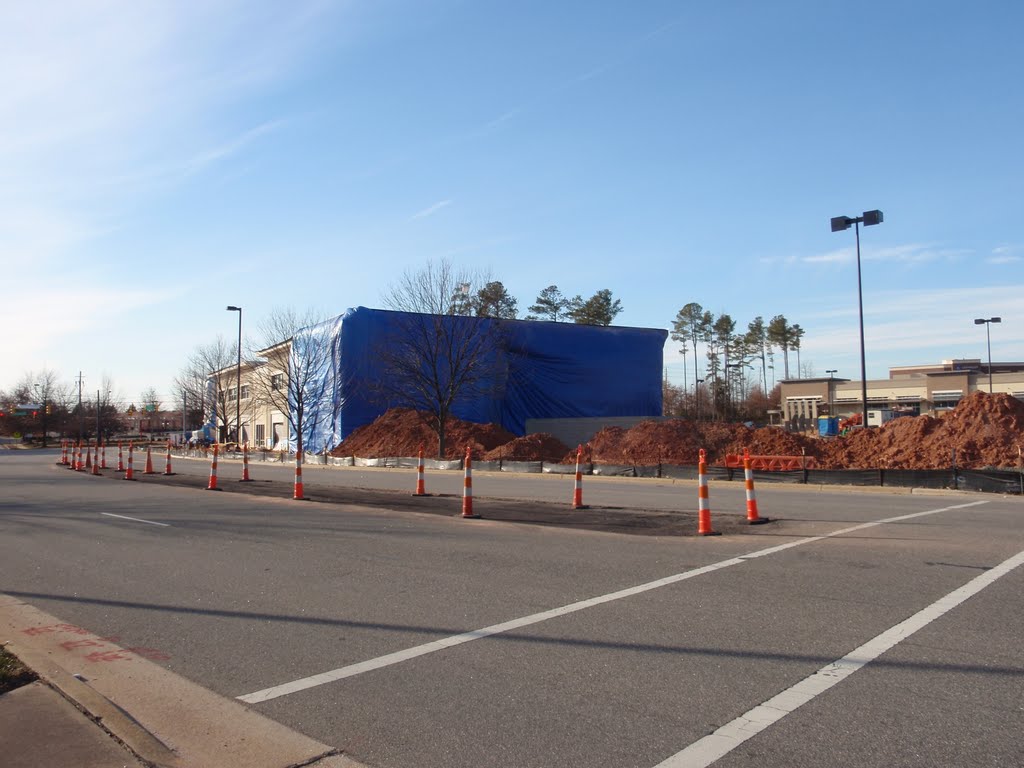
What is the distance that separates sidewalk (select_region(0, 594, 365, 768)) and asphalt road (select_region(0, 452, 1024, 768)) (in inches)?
7.9

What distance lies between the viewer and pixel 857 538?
34.8 ft

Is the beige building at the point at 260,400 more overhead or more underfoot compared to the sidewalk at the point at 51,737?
more overhead

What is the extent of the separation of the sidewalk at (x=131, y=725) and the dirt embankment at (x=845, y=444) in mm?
22136

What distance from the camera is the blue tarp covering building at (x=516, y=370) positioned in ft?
164

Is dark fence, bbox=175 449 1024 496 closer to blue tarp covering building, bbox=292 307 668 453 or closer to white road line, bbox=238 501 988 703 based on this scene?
white road line, bbox=238 501 988 703

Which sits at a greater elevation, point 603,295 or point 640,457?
point 603,295

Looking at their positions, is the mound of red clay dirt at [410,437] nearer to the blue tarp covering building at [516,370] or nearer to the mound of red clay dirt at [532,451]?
the blue tarp covering building at [516,370]

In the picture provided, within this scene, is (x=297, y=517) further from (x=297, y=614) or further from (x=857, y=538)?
(x=857, y=538)

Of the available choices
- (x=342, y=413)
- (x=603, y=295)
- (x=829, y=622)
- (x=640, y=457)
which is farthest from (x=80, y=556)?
(x=603, y=295)

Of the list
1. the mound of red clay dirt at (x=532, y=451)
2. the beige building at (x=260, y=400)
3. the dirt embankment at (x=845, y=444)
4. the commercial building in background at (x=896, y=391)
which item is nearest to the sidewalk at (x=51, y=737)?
the dirt embankment at (x=845, y=444)

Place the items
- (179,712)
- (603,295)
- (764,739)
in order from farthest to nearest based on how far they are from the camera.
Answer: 1. (603,295)
2. (179,712)
3. (764,739)

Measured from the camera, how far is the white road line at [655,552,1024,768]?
158 inches

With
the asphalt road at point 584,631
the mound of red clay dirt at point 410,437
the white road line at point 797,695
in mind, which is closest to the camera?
the white road line at point 797,695

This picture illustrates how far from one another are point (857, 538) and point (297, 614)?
24.0ft
